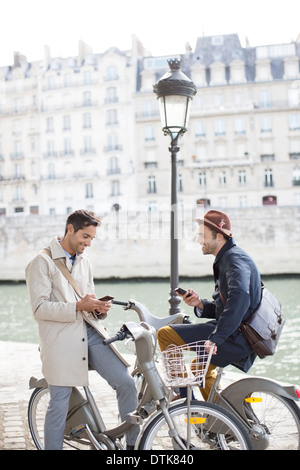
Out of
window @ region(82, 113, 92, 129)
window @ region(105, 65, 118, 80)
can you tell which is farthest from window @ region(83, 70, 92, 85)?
window @ region(82, 113, 92, 129)

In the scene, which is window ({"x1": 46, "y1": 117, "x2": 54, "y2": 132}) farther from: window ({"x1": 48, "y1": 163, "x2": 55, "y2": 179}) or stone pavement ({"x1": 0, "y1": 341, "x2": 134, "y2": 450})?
stone pavement ({"x1": 0, "y1": 341, "x2": 134, "y2": 450})

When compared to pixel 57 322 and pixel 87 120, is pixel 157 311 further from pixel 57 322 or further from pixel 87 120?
pixel 87 120

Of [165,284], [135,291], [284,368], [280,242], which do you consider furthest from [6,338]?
[280,242]

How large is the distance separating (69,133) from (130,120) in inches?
194

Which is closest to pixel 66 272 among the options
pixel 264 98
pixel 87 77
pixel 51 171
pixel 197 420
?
pixel 197 420

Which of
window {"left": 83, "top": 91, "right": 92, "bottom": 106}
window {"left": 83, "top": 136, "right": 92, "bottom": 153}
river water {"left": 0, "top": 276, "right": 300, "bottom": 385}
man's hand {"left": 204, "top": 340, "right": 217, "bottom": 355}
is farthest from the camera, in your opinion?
window {"left": 83, "top": 91, "right": 92, "bottom": 106}

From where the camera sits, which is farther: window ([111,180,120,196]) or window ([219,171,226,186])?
window ([111,180,120,196])

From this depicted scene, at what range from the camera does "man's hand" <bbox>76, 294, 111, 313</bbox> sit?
2.89 metres

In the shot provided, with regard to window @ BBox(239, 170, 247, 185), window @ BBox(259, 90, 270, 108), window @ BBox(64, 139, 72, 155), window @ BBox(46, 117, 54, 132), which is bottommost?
window @ BBox(239, 170, 247, 185)

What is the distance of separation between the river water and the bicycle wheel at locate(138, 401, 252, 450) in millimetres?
6111

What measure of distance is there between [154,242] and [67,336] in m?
27.4

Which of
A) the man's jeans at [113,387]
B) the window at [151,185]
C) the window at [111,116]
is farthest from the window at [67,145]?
the man's jeans at [113,387]

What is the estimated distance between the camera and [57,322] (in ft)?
9.79

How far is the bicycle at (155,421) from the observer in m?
2.73
